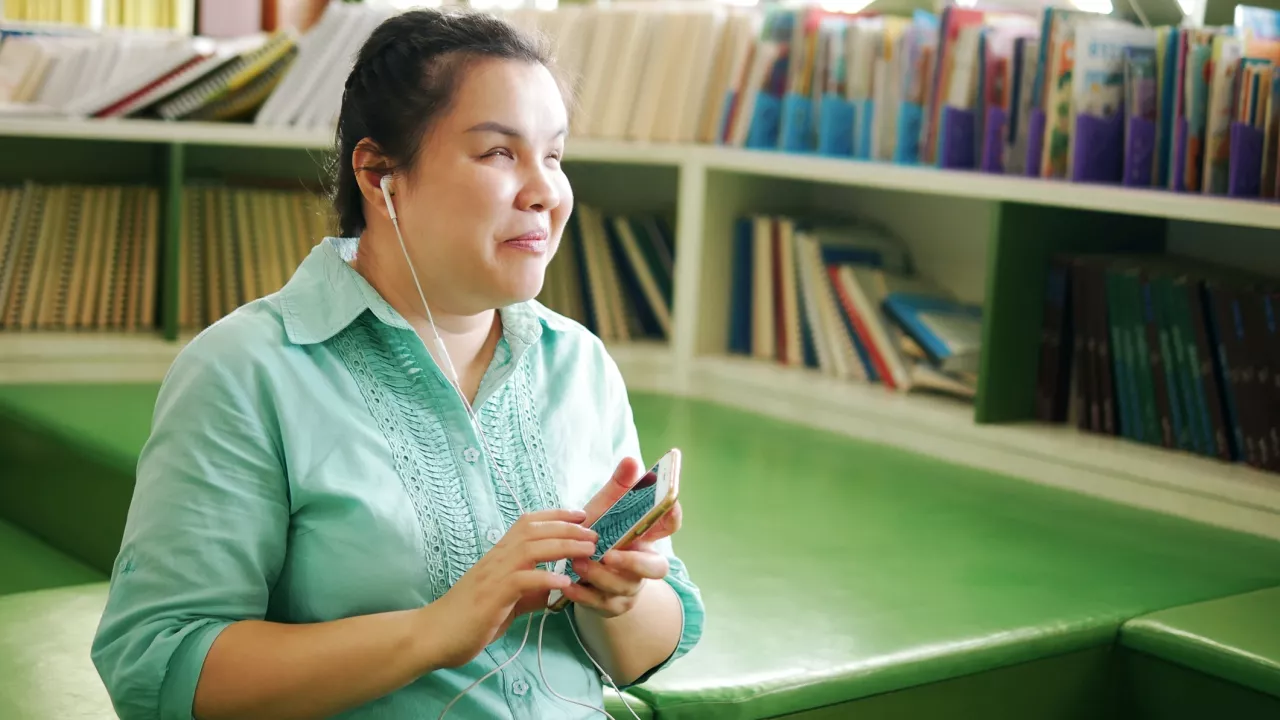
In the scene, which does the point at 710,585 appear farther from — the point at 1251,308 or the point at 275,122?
the point at 275,122

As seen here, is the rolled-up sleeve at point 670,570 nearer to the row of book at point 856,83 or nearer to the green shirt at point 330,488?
the green shirt at point 330,488

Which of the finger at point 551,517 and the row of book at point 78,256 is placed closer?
the finger at point 551,517

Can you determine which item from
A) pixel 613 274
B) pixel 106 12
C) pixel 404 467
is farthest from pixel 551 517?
pixel 106 12

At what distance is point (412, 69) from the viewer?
1.20m

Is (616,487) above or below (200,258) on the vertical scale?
above

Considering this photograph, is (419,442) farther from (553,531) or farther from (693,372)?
(693,372)

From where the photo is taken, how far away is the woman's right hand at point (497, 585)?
106cm

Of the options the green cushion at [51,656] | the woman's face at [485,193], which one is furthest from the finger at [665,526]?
the green cushion at [51,656]

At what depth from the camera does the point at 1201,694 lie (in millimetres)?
1663

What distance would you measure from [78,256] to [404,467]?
2.10 metres

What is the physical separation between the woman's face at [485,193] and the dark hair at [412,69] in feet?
0.04

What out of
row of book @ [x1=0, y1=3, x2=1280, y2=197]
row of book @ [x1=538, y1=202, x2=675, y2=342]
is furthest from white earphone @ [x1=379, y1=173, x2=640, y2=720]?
row of book @ [x1=538, y1=202, x2=675, y2=342]

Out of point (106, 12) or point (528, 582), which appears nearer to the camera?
point (528, 582)

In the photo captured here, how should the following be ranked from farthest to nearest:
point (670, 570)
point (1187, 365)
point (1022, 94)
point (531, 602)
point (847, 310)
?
point (847, 310) < point (1022, 94) < point (1187, 365) < point (670, 570) < point (531, 602)
